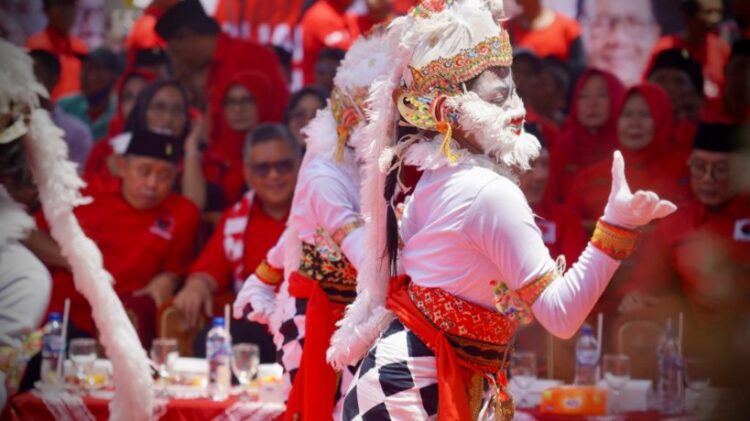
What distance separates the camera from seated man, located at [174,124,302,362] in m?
6.29

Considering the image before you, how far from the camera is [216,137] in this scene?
6902 mm

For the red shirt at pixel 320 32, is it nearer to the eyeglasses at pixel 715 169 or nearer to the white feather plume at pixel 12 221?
the eyeglasses at pixel 715 169

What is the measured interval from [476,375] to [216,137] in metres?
4.19

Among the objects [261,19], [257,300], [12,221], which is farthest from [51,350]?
[261,19]

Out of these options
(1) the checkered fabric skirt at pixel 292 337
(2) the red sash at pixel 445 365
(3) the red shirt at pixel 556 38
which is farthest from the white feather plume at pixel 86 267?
(3) the red shirt at pixel 556 38

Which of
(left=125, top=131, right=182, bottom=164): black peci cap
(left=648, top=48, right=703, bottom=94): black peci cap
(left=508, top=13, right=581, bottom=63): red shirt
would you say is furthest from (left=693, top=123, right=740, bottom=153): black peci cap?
(left=125, top=131, right=182, bottom=164): black peci cap

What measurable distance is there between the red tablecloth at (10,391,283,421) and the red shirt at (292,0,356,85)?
8.84ft

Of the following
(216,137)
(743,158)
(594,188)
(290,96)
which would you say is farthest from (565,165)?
(216,137)

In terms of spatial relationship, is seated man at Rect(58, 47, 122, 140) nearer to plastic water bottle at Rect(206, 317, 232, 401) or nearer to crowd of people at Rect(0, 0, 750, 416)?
crowd of people at Rect(0, 0, 750, 416)

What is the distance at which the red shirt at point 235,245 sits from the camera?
6307 millimetres

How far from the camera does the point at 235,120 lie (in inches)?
271

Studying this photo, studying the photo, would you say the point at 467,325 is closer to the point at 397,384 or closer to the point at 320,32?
the point at 397,384

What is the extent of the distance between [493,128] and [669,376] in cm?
233

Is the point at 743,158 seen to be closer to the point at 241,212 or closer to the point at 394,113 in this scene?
the point at 241,212
